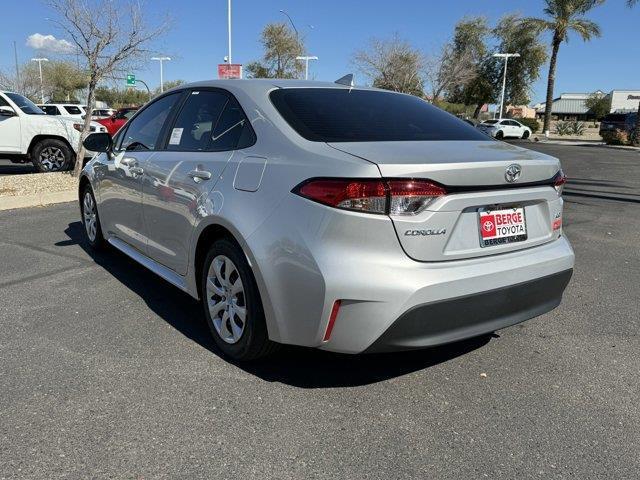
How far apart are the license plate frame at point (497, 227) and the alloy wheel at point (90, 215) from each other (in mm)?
3921

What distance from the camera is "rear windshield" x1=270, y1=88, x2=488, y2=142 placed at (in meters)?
2.95

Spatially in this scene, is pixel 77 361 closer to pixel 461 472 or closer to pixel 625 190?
pixel 461 472

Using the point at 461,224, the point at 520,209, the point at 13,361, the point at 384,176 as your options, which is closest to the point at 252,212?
the point at 384,176

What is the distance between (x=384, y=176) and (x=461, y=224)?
0.47m

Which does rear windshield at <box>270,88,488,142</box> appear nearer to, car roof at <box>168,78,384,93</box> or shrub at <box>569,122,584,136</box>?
car roof at <box>168,78,384,93</box>

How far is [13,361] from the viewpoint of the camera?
127 inches

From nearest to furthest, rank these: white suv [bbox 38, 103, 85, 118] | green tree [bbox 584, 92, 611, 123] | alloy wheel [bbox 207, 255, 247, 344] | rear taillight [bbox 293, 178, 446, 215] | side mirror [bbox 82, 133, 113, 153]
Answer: rear taillight [bbox 293, 178, 446, 215], alloy wheel [bbox 207, 255, 247, 344], side mirror [bbox 82, 133, 113, 153], white suv [bbox 38, 103, 85, 118], green tree [bbox 584, 92, 611, 123]

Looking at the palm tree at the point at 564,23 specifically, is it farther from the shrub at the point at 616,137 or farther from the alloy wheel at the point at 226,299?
the alloy wheel at the point at 226,299

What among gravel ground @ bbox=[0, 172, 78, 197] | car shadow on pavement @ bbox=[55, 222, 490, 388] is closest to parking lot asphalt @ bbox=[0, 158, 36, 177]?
gravel ground @ bbox=[0, 172, 78, 197]

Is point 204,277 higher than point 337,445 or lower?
higher

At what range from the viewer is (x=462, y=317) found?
2.63m

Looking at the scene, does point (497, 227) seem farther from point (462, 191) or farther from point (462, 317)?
point (462, 317)

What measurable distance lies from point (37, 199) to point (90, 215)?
3.58 meters

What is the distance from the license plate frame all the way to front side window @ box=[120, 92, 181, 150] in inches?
95.3
